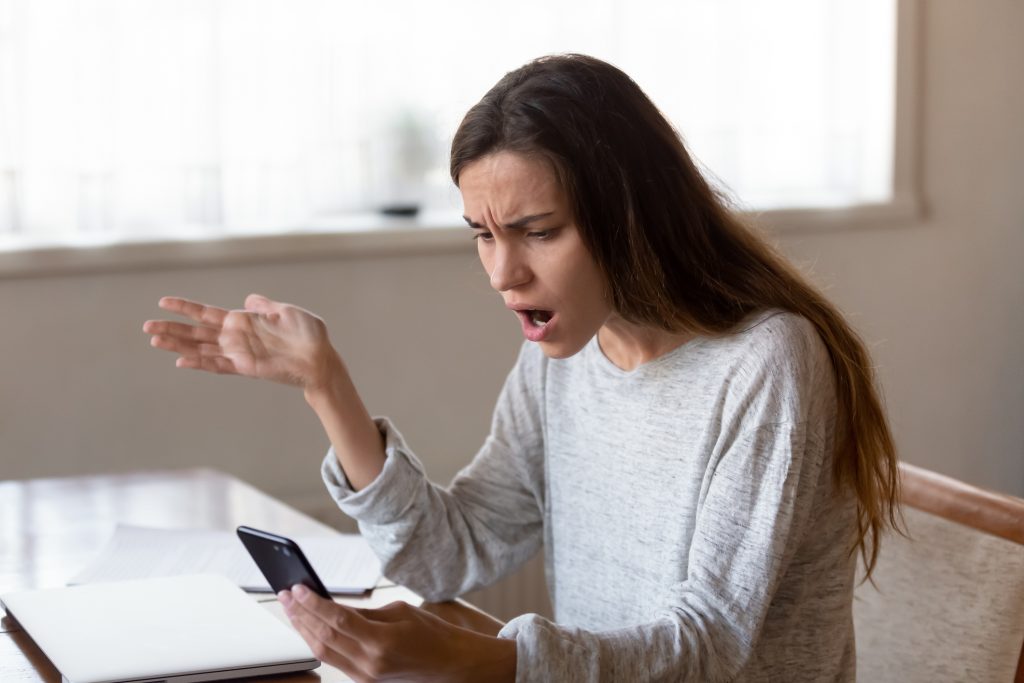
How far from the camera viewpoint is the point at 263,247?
2492 mm

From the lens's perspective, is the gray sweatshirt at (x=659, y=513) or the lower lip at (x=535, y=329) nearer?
the gray sweatshirt at (x=659, y=513)

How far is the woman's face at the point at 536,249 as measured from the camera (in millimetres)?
1173

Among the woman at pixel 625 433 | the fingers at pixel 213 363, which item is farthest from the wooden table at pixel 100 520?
the fingers at pixel 213 363

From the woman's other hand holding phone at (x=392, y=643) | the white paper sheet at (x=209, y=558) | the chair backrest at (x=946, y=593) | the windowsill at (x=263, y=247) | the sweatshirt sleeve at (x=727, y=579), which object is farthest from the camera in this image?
the windowsill at (x=263, y=247)

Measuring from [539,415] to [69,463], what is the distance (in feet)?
4.15

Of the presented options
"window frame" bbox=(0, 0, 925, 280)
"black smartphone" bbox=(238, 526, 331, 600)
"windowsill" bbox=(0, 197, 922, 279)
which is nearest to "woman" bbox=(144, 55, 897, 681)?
"black smartphone" bbox=(238, 526, 331, 600)

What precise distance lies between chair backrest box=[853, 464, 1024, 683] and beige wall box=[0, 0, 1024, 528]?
703mm

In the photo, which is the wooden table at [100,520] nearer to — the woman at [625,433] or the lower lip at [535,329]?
the woman at [625,433]

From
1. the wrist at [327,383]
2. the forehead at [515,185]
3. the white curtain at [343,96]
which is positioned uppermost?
the white curtain at [343,96]

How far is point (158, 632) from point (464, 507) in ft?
1.23

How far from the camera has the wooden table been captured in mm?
1337

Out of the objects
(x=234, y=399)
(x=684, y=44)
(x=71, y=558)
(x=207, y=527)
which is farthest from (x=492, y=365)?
(x=71, y=558)

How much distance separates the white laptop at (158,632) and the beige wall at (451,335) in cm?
112

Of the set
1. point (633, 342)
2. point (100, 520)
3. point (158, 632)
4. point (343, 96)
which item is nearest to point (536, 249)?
point (633, 342)
